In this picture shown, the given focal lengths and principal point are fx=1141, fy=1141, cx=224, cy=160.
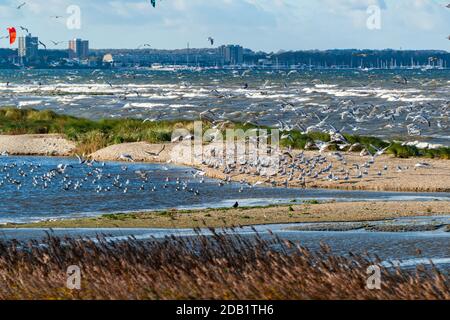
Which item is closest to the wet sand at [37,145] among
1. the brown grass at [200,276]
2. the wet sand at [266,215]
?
the wet sand at [266,215]

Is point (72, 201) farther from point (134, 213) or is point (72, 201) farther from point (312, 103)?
point (312, 103)

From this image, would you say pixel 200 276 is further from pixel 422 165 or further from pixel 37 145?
pixel 37 145

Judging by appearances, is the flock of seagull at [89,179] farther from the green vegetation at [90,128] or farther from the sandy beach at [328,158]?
the green vegetation at [90,128]

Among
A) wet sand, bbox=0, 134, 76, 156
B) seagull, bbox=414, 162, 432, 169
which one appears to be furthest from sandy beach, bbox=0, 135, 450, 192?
seagull, bbox=414, 162, 432, 169

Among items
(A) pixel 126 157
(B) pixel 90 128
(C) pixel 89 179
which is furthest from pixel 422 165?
(B) pixel 90 128

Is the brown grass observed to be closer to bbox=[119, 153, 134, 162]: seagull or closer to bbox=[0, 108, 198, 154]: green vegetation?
bbox=[119, 153, 134, 162]: seagull

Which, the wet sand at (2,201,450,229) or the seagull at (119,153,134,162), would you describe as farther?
the seagull at (119,153,134,162)
